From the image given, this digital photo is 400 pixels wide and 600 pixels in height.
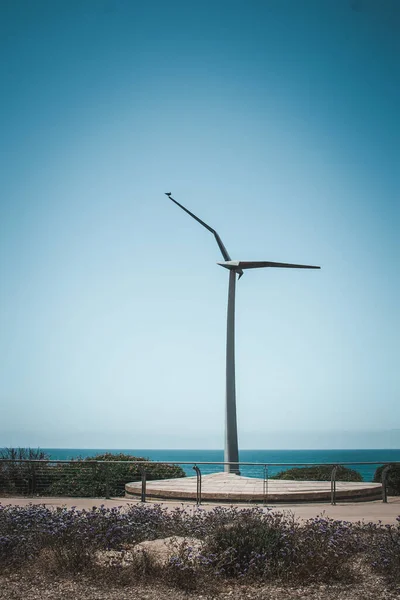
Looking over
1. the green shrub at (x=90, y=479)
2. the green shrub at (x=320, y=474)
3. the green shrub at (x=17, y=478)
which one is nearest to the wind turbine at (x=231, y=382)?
the green shrub at (x=320, y=474)

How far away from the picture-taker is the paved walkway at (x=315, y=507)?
1341cm

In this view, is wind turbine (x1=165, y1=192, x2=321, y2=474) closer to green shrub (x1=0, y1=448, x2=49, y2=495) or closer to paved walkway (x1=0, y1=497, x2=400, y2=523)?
paved walkway (x1=0, y1=497, x2=400, y2=523)

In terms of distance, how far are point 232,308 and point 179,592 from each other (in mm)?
18802

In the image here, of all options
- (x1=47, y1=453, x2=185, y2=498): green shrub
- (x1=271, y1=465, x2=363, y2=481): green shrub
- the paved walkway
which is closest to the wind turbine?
(x1=271, y1=465, x2=363, y2=481): green shrub

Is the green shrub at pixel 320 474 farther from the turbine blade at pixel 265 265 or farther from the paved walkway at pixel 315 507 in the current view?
the turbine blade at pixel 265 265

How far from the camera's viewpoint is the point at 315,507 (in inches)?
602

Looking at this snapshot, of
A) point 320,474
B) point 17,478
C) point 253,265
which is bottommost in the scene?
point 320,474

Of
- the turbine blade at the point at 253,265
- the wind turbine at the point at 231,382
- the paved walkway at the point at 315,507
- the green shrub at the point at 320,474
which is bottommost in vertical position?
the green shrub at the point at 320,474

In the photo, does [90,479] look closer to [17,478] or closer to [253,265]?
[17,478]

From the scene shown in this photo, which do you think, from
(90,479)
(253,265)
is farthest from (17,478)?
(253,265)

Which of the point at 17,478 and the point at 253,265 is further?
the point at 253,265

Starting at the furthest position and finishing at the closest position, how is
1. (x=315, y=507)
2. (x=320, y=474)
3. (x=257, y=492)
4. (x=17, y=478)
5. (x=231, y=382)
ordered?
(x=231, y=382), (x=320, y=474), (x=17, y=478), (x=257, y=492), (x=315, y=507)

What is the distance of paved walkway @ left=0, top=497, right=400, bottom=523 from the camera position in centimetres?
1341

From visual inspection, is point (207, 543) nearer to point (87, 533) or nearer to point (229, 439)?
point (87, 533)
